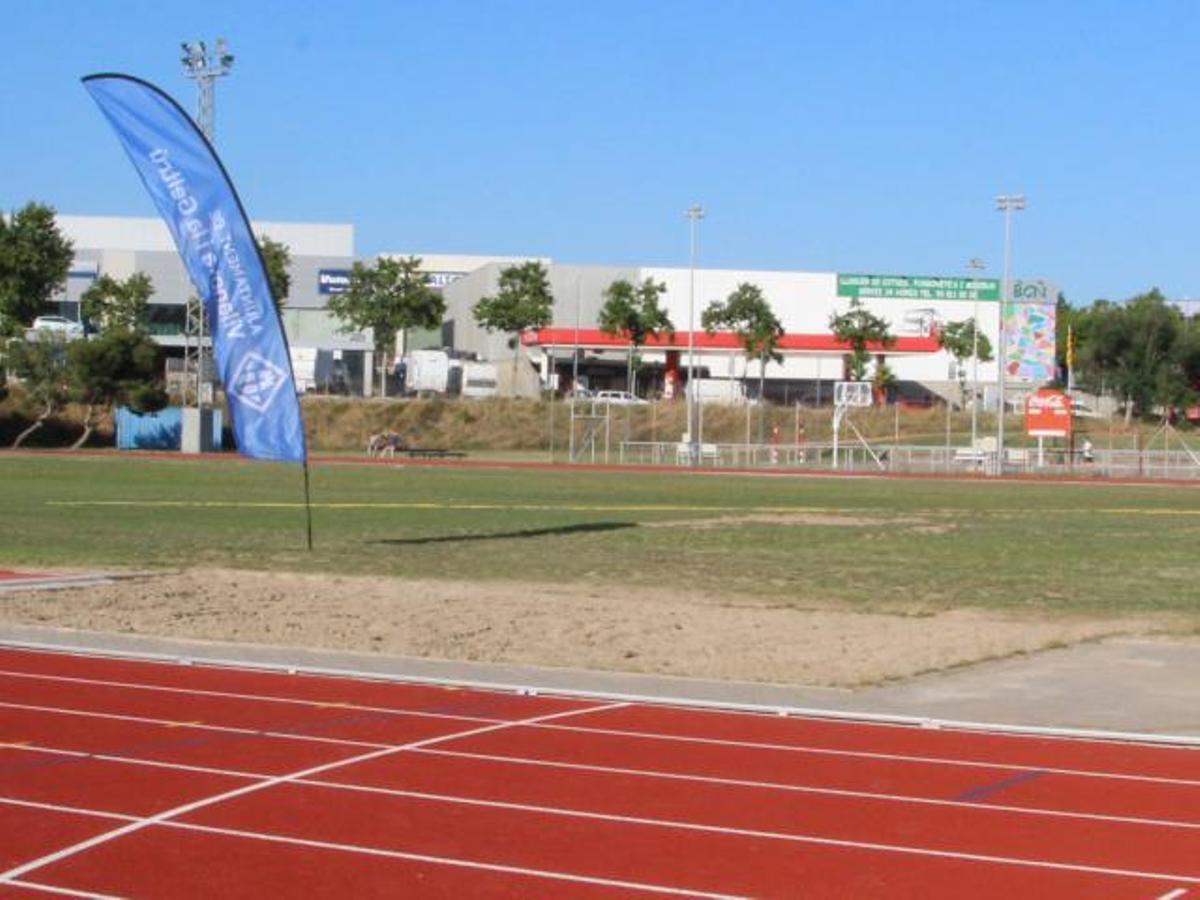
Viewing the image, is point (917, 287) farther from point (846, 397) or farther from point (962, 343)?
point (846, 397)

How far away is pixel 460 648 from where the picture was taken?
17.0 m

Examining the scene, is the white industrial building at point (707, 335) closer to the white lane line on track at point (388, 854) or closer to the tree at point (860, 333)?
the tree at point (860, 333)

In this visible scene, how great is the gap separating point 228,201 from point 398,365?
94.8 meters

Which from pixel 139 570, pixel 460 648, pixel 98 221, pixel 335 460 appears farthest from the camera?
pixel 98 221

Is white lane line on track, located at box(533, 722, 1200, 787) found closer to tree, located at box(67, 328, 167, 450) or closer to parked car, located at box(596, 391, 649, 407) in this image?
tree, located at box(67, 328, 167, 450)

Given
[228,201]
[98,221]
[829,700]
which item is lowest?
[829,700]

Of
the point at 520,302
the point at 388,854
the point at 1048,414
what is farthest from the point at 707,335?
the point at 388,854

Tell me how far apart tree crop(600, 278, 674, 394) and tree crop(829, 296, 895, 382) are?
36.7 ft

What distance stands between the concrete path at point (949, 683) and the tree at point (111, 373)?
68380 mm

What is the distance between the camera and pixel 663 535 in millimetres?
33500

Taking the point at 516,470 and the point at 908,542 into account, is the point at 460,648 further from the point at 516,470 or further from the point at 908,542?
the point at 516,470

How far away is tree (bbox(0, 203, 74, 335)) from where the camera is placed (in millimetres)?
104625

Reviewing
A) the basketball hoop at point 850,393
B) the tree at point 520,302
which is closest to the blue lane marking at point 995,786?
the basketball hoop at point 850,393

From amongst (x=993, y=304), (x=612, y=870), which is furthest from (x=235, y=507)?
(x=993, y=304)
